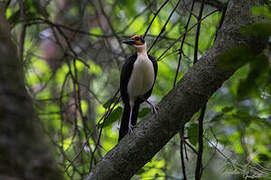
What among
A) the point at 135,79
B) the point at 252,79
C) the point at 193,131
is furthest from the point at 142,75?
the point at 252,79

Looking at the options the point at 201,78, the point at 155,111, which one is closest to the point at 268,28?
the point at 201,78

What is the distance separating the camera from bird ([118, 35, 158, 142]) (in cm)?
373

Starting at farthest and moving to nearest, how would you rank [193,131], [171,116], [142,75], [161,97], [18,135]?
[161,97]
[142,75]
[193,131]
[171,116]
[18,135]

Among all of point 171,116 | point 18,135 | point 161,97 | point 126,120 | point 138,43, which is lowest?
point 18,135

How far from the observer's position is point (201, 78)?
2416mm

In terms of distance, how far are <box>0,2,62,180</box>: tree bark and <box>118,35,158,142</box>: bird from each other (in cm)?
239

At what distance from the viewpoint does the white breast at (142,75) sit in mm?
3705

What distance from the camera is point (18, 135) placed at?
1.14 metres

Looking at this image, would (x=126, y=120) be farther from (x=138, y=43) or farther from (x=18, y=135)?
(x=18, y=135)

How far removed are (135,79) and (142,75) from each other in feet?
0.32

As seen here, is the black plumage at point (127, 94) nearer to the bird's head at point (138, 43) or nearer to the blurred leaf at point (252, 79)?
the bird's head at point (138, 43)

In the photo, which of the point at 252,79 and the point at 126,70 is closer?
the point at 252,79

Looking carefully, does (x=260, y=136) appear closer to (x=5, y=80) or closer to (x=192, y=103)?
(x=192, y=103)

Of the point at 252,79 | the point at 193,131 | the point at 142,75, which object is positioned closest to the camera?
the point at 252,79
